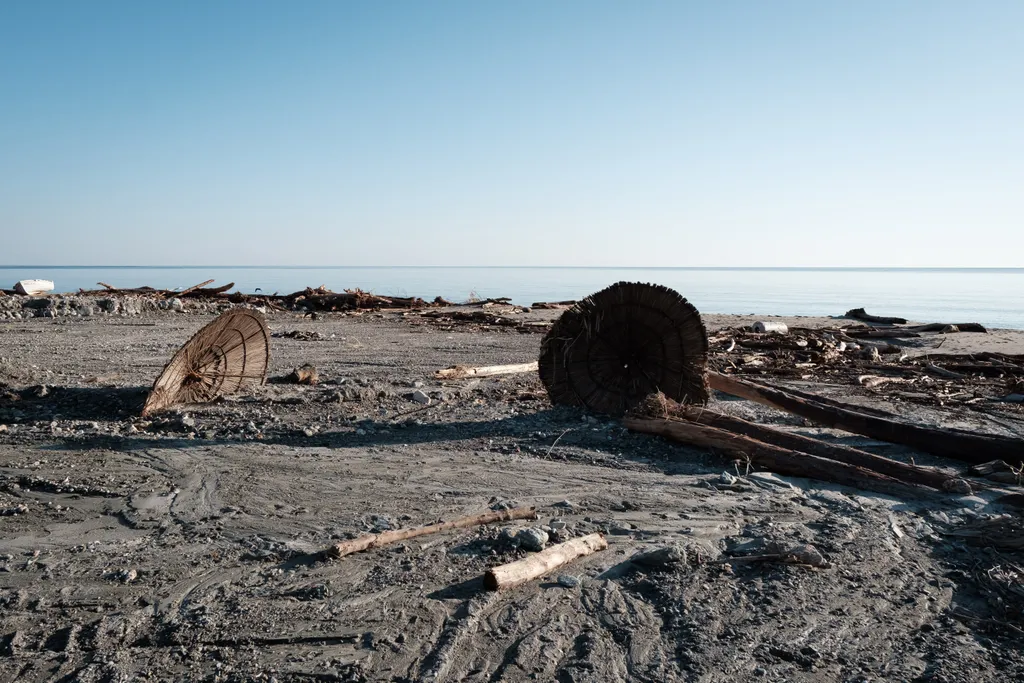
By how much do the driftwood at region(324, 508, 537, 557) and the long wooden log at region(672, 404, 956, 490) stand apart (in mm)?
2490

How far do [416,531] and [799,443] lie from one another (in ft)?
11.3

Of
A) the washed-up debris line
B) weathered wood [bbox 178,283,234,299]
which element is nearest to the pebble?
the washed-up debris line

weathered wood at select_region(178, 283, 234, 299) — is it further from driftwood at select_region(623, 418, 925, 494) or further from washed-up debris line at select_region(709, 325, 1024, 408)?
driftwood at select_region(623, 418, 925, 494)

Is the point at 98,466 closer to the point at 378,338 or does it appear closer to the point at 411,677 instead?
the point at 411,677

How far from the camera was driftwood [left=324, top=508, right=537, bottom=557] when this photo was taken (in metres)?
4.20

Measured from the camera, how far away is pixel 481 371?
35.2 feet

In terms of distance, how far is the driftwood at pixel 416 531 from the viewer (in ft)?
13.8

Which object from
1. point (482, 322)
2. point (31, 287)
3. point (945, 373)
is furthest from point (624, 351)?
point (31, 287)

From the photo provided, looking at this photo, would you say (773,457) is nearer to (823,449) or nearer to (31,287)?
(823,449)

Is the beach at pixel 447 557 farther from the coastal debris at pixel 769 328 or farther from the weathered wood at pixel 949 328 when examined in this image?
the weathered wood at pixel 949 328

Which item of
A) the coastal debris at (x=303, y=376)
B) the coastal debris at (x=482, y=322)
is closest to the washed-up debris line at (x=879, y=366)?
the coastal debris at (x=482, y=322)

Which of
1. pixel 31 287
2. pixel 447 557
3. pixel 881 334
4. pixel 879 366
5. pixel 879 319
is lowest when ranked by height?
pixel 447 557

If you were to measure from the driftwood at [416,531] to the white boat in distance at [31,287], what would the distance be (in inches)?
1051

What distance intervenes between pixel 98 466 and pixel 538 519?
342cm
